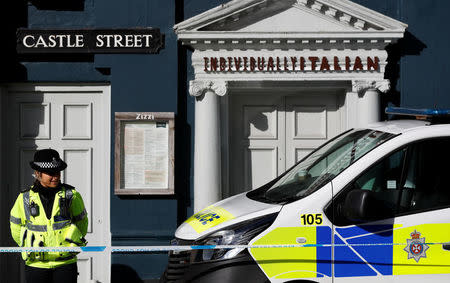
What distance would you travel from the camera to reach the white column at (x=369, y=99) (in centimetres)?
915

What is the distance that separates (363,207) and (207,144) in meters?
4.39

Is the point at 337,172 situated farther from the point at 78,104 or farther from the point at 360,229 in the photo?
the point at 78,104

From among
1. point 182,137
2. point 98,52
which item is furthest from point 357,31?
point 98,52

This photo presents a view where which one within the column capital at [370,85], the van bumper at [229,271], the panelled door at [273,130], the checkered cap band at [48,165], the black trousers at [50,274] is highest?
the column capital at [370,85]

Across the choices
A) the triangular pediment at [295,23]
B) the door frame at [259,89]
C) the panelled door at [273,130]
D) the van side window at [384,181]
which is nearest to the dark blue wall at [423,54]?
the door frame at [259,89]

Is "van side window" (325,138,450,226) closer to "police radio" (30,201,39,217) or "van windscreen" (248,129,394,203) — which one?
"van windscreen" (248,129,394,203)

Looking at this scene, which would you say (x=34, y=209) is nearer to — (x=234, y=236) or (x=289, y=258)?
(x=234, y=236)

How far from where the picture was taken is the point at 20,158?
9.48 meters

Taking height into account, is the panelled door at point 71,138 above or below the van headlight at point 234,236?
above

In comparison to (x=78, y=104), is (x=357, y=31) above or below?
above

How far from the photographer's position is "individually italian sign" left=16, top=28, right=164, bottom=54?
923 cm

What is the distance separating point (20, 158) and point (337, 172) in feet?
18.1

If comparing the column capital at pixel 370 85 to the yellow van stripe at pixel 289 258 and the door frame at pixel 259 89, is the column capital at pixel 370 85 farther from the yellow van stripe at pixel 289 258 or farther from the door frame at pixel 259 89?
the yellow van stripe at pixel 289 258

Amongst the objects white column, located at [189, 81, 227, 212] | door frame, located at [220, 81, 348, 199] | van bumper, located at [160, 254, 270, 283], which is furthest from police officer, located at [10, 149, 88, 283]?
door frame, located at [220, 81, 348, 199]
